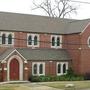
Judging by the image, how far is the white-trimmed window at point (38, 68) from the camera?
4742 centimetres

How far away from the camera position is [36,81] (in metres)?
45.6

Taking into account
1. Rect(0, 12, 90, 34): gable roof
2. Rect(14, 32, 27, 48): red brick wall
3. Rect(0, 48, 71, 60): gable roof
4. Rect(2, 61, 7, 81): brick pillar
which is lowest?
Rect(2, 61, 7, 81): brick pillar

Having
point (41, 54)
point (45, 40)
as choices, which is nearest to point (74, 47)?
point (45, 40)

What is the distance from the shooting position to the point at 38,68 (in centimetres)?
4775

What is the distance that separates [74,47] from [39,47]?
18.1 feet

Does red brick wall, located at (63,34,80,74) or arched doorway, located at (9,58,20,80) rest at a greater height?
red brick wall, located at (63,34,80,74)

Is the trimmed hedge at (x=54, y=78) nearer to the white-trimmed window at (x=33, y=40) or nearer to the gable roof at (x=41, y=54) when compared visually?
the gable roof at (x=41, y=54)

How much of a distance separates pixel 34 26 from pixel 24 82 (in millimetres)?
10302

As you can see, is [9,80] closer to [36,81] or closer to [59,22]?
[36,81]

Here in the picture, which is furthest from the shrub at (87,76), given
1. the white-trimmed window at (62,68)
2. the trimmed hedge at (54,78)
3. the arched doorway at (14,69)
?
the arched doorway at (14,69)

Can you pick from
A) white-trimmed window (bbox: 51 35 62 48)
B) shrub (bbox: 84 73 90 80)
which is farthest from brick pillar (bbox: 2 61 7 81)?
shrub (bbox: 84 73 90 80)

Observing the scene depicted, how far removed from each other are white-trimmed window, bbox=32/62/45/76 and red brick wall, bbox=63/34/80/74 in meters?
5.37

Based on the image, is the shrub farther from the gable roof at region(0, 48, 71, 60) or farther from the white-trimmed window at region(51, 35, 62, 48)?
the white-trimmed window at region(51, 35, 62, 48)

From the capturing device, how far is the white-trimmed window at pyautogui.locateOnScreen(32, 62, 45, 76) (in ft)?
156
